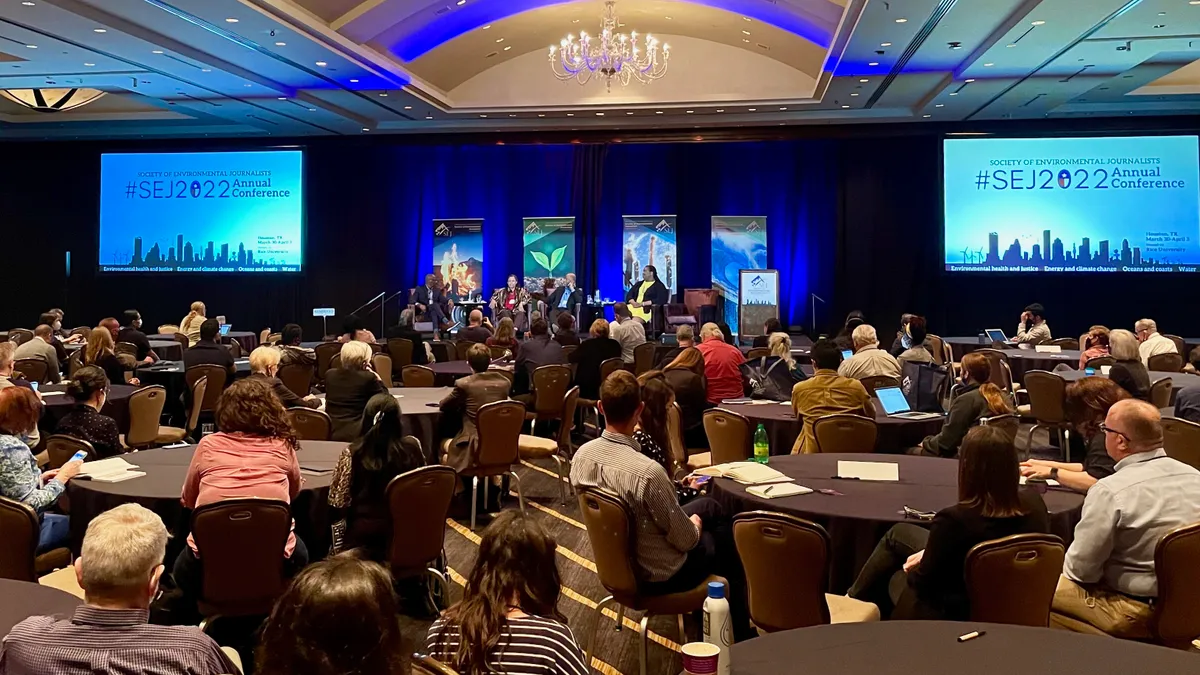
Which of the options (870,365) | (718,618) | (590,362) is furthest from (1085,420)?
(590,362)

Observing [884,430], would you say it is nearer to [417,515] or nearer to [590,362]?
[417,515]

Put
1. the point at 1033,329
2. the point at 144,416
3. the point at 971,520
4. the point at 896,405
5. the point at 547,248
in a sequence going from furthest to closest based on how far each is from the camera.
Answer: the point at 547,248 < the point at 1033,329 < the point at 144,416 < the point at 896,405 < the point at 971,520

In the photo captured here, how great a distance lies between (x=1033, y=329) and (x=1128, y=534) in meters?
10.1

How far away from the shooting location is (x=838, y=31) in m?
10.6

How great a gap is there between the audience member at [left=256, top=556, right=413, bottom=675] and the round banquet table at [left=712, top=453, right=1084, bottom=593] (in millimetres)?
2410

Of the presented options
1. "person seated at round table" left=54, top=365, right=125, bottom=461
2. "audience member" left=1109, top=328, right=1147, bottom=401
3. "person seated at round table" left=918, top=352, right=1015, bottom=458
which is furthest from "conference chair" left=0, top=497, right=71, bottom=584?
"audience member" left=1109, top=328, right=1147, bottom=401

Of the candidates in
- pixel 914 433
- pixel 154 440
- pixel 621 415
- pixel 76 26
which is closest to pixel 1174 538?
pixel 621 415

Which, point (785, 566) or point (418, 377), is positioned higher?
point (418, 377)

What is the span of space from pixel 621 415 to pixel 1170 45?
10.3 m

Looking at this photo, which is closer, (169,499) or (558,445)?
(169,499)

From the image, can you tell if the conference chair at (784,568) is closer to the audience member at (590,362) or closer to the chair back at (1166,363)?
the audience member at (590,362)

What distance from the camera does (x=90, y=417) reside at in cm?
539

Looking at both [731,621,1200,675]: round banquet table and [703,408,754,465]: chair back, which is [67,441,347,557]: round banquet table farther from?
[731,621,1200,675]: round banquet table

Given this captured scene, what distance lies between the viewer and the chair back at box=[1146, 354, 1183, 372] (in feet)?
29.6
